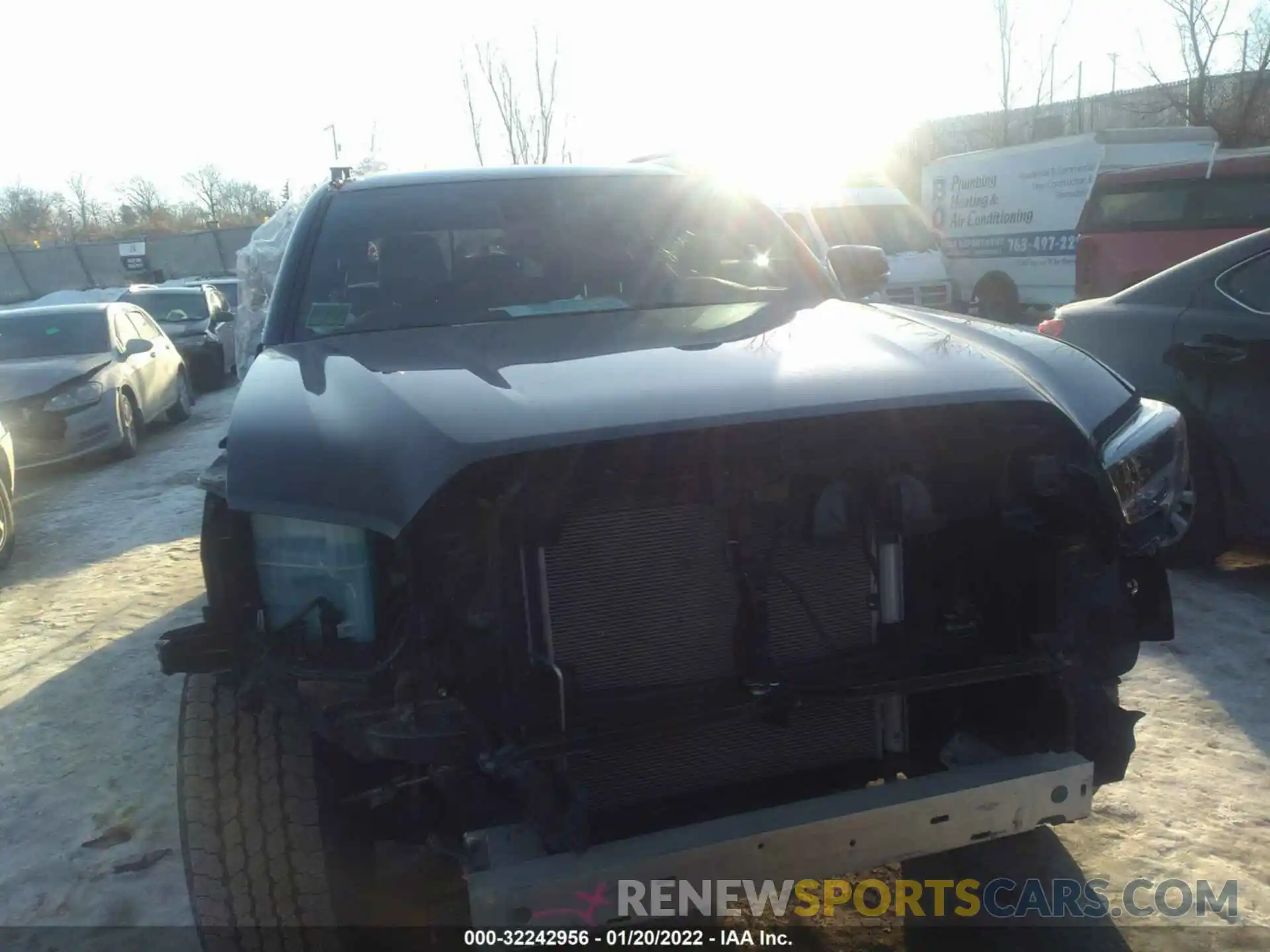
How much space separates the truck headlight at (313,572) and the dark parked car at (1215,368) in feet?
12.2

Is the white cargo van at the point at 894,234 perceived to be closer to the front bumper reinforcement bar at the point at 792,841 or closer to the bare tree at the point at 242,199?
the front bumper reinforcement bar at the point at 792,841

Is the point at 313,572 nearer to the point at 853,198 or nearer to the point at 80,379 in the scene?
the point at 80,379

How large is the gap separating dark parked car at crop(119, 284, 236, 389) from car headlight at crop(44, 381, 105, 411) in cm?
450

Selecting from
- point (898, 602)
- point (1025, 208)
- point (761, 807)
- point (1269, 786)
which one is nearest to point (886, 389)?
point (898, 602)

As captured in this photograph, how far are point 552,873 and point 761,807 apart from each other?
17.8 inches

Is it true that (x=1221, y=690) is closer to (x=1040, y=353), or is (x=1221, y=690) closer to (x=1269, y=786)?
(x=1269, y=786)

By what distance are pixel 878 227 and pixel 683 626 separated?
44.6ft

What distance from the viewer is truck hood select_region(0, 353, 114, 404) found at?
8719mm

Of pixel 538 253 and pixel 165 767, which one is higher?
pixel 538 253

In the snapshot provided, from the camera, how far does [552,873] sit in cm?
187

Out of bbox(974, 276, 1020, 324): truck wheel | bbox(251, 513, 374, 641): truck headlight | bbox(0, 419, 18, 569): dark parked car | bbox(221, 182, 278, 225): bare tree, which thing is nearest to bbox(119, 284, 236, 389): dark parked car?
bbox(0, 419, 18, 569): dark parked car


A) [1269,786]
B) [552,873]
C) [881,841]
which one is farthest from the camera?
[1269,786]

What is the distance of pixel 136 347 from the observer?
32.4 ft

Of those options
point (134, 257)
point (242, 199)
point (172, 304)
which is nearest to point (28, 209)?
point (242, 199)
